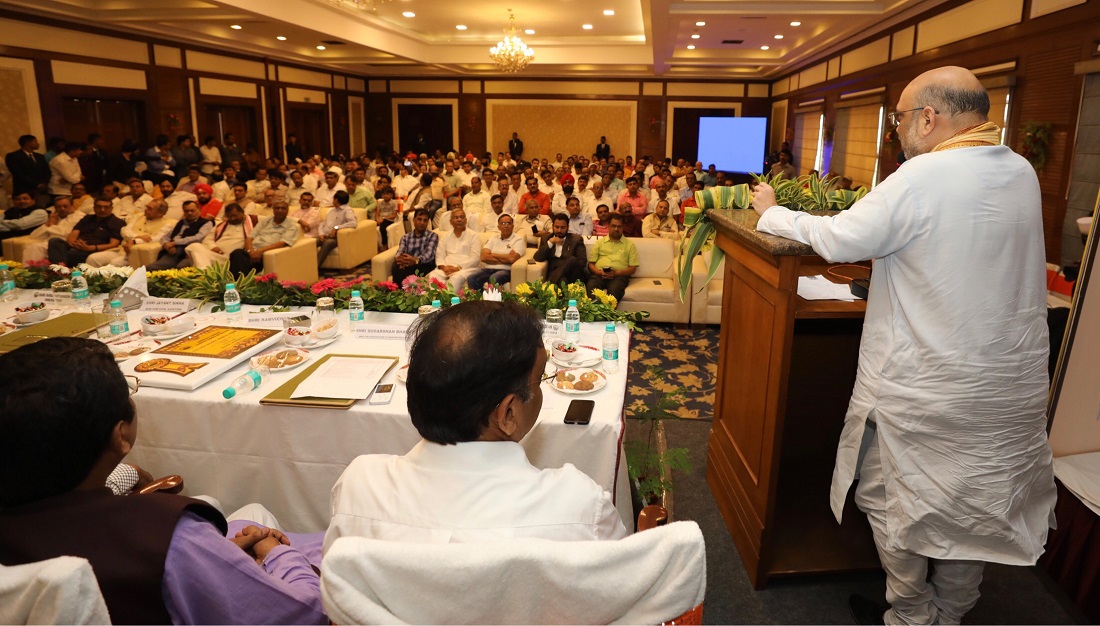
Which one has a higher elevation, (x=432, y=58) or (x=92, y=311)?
(x=432, y=58)

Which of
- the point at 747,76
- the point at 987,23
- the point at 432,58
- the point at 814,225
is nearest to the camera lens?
the point at 814,225

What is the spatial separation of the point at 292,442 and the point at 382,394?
32 centimetres

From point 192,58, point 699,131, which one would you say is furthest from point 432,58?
point 699,131

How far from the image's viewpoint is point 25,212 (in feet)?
24.5

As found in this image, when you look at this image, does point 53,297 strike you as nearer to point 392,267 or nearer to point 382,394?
point 382,394

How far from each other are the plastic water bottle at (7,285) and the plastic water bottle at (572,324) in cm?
271

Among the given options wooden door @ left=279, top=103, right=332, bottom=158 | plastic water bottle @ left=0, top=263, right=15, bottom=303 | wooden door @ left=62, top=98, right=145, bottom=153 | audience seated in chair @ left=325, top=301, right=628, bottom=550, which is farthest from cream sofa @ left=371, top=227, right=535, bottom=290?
wooden door @ left=279, top=103, right=332, bottom=158

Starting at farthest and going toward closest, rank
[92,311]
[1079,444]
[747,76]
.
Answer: [747,76] < [92,311] < [1079,444]

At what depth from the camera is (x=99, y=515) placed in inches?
42.8

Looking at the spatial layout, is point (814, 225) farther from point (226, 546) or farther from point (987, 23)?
point (987, 23)

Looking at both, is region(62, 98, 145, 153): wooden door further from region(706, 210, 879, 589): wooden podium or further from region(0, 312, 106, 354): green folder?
region(706, 210, 879, 589): wooden podium

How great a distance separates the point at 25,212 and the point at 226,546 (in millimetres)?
8367

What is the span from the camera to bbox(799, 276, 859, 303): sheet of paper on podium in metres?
2.34

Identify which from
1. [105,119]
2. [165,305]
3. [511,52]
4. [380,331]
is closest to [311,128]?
[105,119]
